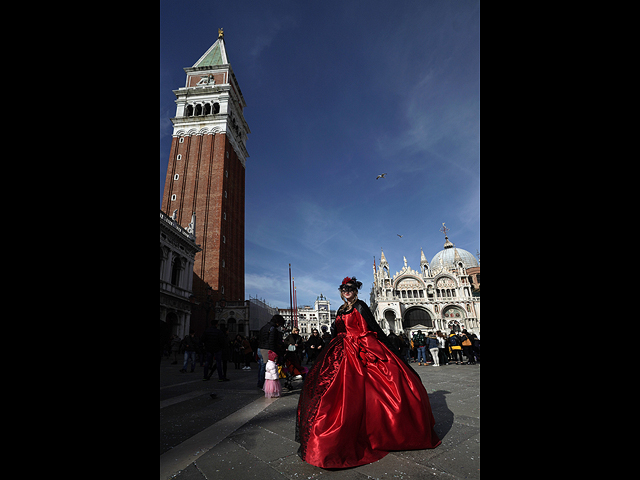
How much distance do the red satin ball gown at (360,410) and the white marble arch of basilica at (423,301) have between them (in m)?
44.4

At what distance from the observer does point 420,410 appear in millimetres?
2807

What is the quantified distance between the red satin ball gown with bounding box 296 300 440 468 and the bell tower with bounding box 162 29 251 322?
30.5 meters

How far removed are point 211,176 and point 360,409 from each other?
37336 millimetres

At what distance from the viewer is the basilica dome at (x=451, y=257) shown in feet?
200

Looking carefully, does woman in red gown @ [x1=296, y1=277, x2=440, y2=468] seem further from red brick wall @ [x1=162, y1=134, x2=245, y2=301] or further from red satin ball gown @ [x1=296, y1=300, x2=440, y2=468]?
red brick wall @ [x1=162, y1=134, x2=245, y2=301]

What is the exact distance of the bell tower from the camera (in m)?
34.0

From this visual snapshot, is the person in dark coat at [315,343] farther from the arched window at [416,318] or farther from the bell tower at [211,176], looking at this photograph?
the arched window at [416,318]

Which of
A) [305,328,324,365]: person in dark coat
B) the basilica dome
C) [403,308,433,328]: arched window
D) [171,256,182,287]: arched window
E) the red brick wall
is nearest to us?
[305,328,324,365]: person in dark coat

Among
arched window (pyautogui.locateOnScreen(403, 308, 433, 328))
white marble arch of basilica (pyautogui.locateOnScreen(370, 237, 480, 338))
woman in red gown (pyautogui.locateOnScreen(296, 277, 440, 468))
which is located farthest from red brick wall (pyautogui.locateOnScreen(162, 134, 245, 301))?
woman in red gown (pyautogui.locateOnScreen(296, 277, 440, 468))

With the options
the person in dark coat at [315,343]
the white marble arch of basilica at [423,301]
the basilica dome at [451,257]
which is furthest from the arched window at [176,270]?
the basilica dome at [451,257]
